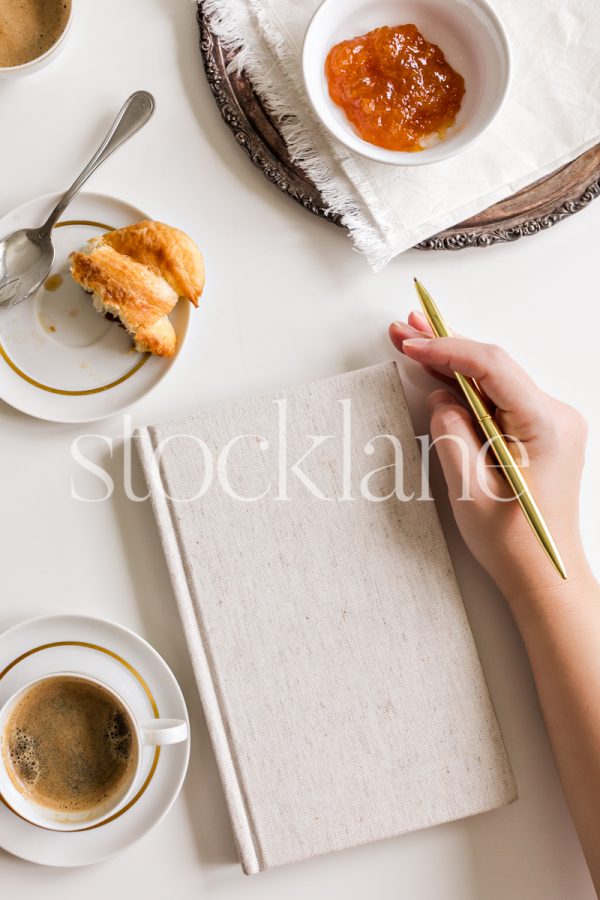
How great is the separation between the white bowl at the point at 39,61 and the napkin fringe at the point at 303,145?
0.62 feet

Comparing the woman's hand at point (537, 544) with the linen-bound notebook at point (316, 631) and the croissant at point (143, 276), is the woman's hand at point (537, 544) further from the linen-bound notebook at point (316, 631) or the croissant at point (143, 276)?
the croissant at point (143, 276)

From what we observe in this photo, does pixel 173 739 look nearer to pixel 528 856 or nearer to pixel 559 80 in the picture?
pixel 528 856

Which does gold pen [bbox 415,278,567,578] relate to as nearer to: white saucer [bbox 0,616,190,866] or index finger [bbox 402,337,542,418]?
index finger [bbox 402,337,542,418]

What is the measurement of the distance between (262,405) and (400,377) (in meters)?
0.19

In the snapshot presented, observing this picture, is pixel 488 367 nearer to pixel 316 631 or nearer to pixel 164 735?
pixel 316 631

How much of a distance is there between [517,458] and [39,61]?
0.78 metres

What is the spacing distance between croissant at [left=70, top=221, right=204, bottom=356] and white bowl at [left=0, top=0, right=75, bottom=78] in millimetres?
224

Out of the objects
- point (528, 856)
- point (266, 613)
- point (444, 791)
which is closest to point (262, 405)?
point (266, 613)

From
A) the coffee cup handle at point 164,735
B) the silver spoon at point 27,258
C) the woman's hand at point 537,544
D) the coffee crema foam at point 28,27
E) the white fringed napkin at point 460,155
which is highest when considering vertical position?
the coffee crema foam at point 28,27

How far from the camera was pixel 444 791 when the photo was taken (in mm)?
1061

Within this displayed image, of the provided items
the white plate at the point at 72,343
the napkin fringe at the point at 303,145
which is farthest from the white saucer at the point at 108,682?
the napkin fringe at the point at 303,145

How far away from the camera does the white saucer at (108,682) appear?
39.7 inches

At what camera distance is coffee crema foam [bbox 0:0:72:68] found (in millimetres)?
1052

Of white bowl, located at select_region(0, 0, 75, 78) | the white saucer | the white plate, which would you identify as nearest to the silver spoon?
the white plate
